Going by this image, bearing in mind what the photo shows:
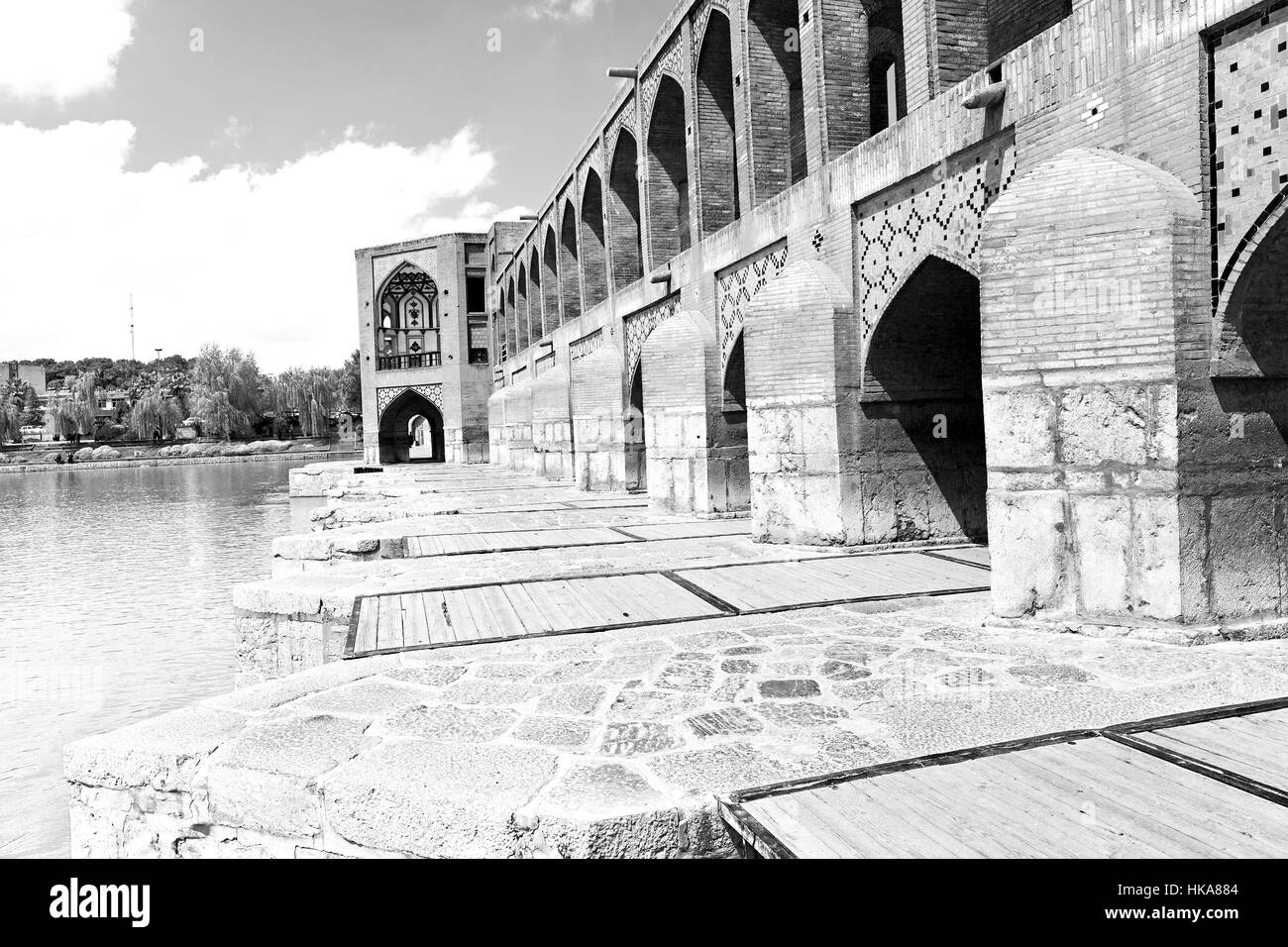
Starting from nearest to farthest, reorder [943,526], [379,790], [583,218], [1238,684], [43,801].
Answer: [379,790], [1238,684], [43,801], [943,526], [583,218]

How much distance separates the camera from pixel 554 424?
18500 mm

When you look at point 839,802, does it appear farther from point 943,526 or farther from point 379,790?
point 943,526

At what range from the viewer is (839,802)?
2.52 meters

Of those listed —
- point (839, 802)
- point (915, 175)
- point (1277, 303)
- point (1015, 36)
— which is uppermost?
point (1015, 36)

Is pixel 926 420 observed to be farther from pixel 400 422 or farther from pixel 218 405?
pixel 218 405

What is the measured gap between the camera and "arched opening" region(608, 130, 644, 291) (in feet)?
50.2

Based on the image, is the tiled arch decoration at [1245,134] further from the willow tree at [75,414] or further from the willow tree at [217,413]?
the willow tree at [75,414]

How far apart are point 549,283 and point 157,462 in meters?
35.8

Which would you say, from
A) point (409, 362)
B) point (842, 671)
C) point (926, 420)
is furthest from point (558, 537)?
point (409, 362)

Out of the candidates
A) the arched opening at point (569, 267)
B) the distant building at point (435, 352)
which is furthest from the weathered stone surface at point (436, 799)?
the distant building at point (435, 352)

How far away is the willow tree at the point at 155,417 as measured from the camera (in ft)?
182

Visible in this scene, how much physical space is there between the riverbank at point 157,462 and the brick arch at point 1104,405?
46180 millimetres
